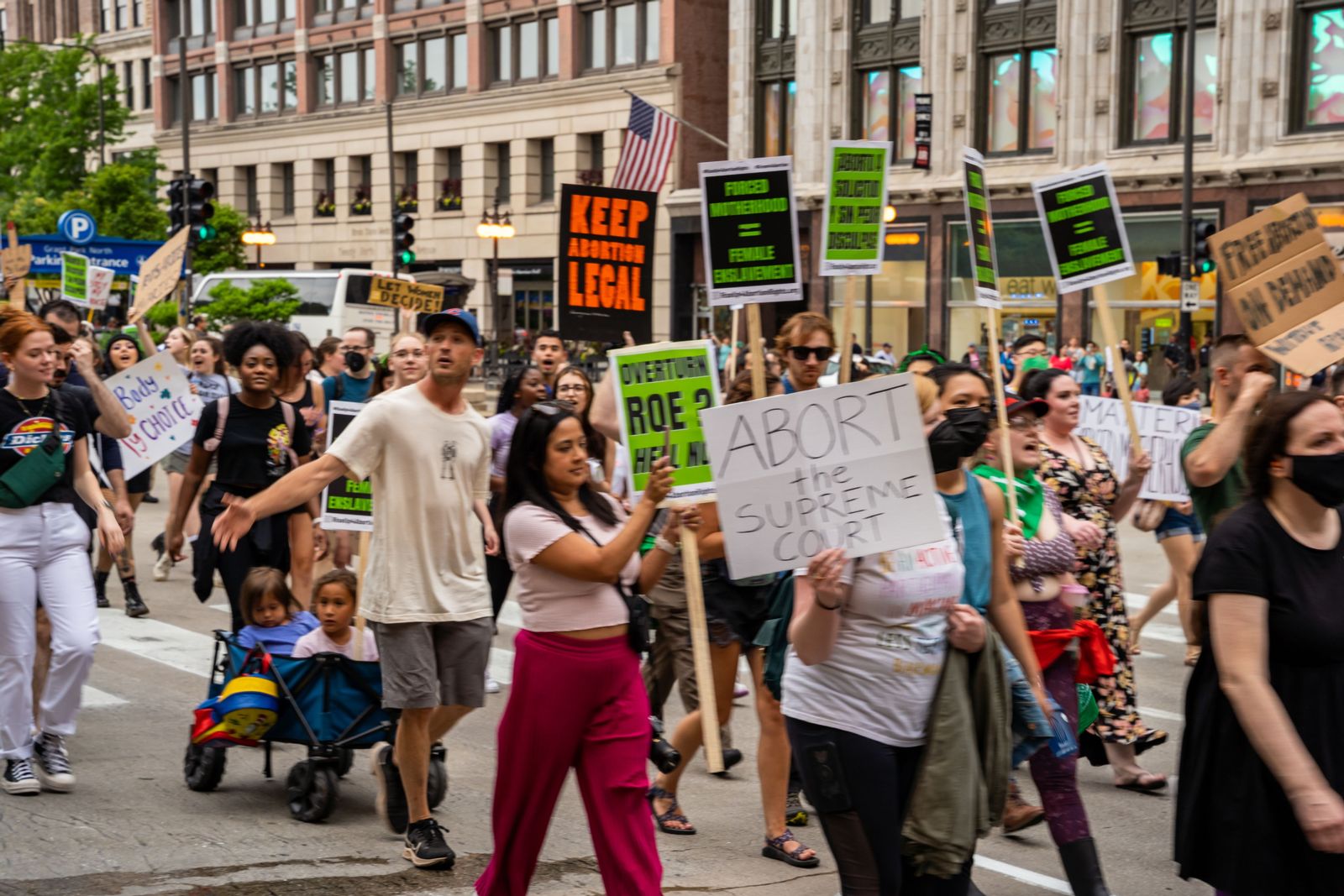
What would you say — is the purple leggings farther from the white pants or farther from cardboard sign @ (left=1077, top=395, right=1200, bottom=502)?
cardboard sign @ (left=1077, top=395, right=1200, bottom=502)

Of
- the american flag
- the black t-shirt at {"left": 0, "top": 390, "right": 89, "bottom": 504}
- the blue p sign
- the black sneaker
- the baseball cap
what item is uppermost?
the american flag

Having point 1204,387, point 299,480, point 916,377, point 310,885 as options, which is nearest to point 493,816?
point 310,885

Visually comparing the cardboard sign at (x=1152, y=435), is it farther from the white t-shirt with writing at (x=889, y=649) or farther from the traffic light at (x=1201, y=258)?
the traffic light at (x=1201, y=258)

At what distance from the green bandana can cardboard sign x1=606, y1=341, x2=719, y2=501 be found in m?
1.07

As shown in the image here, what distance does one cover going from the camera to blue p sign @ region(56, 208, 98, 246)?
28.9 metres

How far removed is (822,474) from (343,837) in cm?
294

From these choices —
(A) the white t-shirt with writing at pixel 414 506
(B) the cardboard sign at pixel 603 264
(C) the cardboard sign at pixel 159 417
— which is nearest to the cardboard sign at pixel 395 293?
(C) the cardboard sign at pixel 159 417

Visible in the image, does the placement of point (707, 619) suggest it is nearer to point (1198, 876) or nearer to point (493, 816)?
point (493, 816)

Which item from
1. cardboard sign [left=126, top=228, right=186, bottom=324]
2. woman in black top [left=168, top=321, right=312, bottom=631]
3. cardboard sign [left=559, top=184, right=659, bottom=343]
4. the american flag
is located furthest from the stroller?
the american flag

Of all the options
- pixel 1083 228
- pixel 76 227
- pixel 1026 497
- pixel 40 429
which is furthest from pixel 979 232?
pixel 76 227

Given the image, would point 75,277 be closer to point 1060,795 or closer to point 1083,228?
point 1083,228

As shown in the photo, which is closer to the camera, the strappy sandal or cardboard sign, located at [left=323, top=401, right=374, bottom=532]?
the strappy sandal

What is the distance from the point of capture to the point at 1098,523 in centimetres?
678

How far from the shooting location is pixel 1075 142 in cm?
3706
